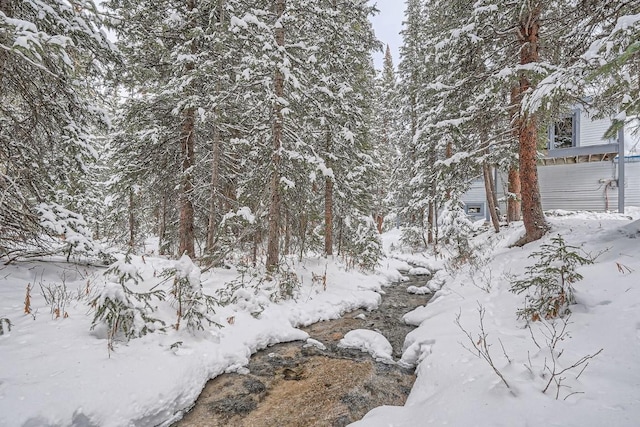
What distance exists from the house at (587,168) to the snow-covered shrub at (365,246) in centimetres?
830

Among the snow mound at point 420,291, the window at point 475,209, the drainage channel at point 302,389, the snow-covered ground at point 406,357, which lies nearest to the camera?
the snow-covered ground at point 406,357

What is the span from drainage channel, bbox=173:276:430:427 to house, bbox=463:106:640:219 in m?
14.4

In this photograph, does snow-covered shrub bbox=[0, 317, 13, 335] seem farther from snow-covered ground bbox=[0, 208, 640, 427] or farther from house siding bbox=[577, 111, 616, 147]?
house siding bbox=[577, 111, 616, 147]

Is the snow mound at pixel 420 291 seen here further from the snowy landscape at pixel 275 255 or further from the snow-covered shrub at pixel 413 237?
the snow-covered shrub at pixel 413 237

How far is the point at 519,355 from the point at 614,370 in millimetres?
927

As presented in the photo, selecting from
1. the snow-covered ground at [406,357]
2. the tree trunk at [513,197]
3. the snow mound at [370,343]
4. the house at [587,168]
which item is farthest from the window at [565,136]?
the snow mound at [370,343]

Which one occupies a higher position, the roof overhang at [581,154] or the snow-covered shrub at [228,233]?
the roof overhang at [581,154]

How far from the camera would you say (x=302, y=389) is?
4637mm

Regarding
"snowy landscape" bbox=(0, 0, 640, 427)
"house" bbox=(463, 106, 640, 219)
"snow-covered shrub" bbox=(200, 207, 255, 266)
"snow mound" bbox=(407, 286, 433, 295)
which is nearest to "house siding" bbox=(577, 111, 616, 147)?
"house" bbox=(463, 106, 640, 219)

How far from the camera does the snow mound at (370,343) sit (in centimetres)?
565

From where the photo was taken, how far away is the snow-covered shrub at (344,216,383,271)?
490 inches

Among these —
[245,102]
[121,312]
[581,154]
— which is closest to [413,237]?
[581,154]

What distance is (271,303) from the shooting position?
765 cm

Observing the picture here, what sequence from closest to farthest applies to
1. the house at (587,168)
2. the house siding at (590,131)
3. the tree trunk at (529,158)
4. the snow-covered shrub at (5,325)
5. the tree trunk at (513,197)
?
the snow-covered shrub at (5,325)
the tree trunk at (529,158)
the tree trunk at (513,197)
the house at (587,168)
the house siding at (590,131)
